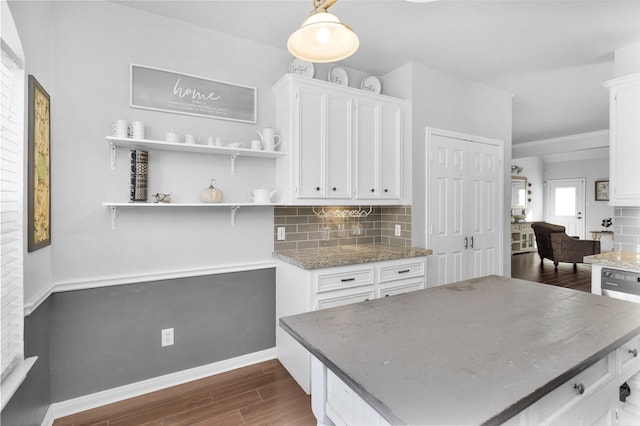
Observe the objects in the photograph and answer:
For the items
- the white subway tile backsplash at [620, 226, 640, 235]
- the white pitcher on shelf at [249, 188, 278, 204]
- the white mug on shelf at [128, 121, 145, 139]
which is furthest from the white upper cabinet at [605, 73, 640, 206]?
the white mug on shelf at [128, 121, 145, 139]

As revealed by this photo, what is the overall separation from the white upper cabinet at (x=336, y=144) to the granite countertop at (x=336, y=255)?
1.48ft

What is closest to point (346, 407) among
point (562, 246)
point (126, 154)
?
point (126, 154)

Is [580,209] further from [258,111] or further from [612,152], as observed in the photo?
[258,111]

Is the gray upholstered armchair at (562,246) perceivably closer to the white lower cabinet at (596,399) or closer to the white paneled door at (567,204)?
the white paneled door at (567,204)

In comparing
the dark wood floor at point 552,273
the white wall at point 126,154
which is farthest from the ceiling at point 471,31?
the dark wood floor at point 552,273

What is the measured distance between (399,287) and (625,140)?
7.64ft

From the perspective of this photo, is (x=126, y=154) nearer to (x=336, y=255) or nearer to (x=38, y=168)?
(x=38, y=168)

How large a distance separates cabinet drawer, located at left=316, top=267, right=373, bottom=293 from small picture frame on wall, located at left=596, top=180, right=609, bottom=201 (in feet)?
30.3

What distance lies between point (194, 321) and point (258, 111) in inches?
72.3

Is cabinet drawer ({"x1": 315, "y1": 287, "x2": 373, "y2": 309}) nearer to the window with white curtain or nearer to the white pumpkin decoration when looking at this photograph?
the white pumpkin decoration

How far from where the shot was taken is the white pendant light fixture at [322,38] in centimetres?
138

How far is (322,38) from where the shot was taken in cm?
148

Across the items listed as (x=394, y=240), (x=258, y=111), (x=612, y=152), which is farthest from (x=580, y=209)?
(x=258, y=111)

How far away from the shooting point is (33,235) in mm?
1709
